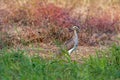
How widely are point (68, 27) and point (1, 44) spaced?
239cm

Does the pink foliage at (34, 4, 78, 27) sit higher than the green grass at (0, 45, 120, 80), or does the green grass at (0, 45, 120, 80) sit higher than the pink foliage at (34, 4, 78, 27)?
the pink foliage at (34, 4, 78, 27)

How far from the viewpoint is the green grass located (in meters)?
9.28

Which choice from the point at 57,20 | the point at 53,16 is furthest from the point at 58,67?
the point at 53,16

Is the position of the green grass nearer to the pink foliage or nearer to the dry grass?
the dry grass

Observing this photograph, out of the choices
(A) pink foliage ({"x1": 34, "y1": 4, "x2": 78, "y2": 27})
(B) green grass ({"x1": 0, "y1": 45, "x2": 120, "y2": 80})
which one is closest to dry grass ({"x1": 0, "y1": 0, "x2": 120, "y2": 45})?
(A) pink foliage ({"x1": 34, "y1": 4, "x2": 78, "y2": 27})

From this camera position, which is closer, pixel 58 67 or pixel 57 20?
pixel 58 67

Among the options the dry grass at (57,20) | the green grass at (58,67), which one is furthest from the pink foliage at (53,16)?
the green grass at (58,67)

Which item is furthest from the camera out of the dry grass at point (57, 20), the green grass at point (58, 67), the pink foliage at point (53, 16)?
the pink foliage at point (53, 16)

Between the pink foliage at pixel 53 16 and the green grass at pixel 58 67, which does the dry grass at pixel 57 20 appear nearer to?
the pink foliage at pixel 53 16

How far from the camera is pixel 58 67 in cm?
980

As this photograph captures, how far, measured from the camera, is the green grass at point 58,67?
30.5 ft

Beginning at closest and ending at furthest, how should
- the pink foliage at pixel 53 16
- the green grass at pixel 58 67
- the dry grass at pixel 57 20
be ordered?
the green grass at pixel 58 67 → the dry grass at pixel 57 20 → the pink foliage at pixel 53 16

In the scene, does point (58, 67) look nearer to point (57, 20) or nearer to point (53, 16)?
point (57, 20)

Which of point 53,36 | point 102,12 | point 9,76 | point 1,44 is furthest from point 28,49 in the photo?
point 102,12
